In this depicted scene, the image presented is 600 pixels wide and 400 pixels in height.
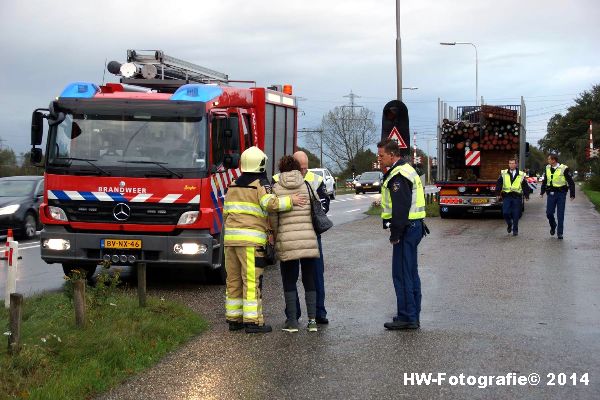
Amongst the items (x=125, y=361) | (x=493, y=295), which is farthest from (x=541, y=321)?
(x=125, y=361)

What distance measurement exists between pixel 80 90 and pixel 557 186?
35.3 ft

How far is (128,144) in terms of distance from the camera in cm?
1051

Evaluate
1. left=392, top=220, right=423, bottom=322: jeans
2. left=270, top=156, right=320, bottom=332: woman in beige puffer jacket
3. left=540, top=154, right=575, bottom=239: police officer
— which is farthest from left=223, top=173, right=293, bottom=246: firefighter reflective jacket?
left=540, top=154, right=575, bottom=239: police officer

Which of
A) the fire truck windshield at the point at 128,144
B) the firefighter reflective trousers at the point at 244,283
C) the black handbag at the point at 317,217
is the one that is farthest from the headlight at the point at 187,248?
the black handbag at the point at 317,217

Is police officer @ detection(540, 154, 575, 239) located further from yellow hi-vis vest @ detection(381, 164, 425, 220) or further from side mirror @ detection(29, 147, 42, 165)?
side mirror @ detection(29, 147, 42, 165)

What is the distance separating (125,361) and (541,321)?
4280mm

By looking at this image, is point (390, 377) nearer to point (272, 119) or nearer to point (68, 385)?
point (68, 385)

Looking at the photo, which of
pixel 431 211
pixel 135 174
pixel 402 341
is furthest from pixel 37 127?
pixel 431 211

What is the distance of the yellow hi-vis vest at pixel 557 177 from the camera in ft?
57.0

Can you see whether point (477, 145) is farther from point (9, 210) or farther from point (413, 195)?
point (413, 195)

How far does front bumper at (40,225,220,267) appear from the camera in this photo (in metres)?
10.3

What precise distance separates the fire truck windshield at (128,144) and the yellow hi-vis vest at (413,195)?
3147 millimetres

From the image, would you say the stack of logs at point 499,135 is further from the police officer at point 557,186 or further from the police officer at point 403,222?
the police officer at point 403,222

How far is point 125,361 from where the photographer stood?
662 cm
